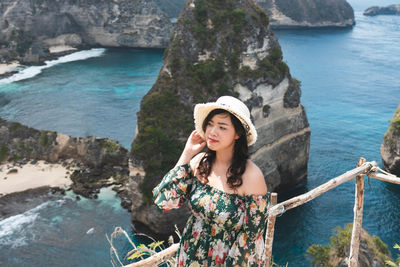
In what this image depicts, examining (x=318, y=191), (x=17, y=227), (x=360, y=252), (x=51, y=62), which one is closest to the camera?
(x=318, y=191)

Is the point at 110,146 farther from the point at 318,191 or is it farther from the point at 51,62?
the point at 51,62

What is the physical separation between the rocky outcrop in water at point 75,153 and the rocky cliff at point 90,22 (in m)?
51.7

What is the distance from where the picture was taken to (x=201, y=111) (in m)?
4.52

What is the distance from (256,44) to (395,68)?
149ft

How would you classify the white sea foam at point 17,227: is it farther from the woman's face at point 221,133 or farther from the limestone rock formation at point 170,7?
the limestone rock formation at point 170,7

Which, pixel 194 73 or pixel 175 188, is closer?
pixel 175 188

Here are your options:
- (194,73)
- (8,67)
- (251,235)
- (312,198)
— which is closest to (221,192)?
(251,235)

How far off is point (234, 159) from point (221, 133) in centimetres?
34

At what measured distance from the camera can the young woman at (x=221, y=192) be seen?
A: 4129mm

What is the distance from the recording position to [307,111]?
178ft

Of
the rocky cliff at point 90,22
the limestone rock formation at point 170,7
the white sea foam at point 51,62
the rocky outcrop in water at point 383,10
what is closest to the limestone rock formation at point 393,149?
the white sea foam at point 51,62

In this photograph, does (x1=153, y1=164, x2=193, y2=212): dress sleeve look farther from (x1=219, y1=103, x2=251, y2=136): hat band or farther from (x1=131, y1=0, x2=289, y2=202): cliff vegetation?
(x1=131, y1=0, x2=289, y2=202): cliff vegetation

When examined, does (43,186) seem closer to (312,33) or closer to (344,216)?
(344,216)

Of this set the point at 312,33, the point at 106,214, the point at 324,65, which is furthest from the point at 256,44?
the point at 312,33
